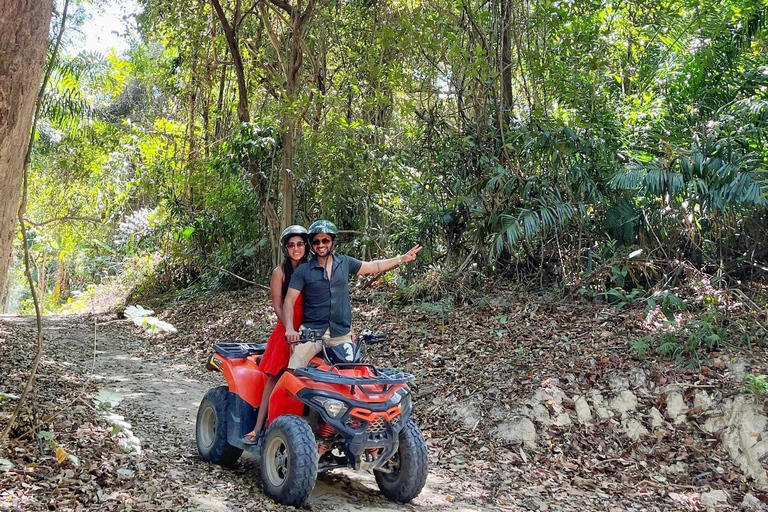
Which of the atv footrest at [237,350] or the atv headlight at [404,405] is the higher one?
the atv footrest at [237,350]

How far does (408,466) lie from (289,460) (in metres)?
0.84

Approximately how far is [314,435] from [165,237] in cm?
1335

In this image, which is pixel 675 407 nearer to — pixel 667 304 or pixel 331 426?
pixel 667 304

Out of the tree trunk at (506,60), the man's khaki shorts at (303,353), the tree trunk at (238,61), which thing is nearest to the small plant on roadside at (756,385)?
the man's khaki shorts at (303,353)

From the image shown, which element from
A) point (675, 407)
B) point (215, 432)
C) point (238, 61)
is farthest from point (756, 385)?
point (238, 61)

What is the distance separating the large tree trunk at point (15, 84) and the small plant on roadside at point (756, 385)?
6062 millimetres

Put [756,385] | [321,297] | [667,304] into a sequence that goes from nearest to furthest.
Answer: [321,297] → [756,385] → [667,304]

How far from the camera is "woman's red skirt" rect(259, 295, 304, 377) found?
4.65 m

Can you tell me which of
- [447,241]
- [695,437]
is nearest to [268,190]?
[447,241]

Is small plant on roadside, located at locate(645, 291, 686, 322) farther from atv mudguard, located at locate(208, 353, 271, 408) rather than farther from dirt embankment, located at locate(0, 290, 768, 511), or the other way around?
atv mudguard, located at locate(208, 353, 271, 408)

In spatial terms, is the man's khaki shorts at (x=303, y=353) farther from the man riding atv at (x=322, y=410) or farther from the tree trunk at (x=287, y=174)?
the tree trunk at (x=287, y=174)

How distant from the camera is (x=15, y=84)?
3275mm

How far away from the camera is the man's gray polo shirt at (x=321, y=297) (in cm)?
461

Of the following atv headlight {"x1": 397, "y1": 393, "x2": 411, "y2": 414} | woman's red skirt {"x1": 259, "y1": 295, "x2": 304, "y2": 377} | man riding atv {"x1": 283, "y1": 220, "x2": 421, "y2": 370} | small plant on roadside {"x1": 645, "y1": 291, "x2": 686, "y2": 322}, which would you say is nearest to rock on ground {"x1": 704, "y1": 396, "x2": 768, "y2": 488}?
small plant on roadside {"x1": 645, "y1": 291, "x2": 686, "y2": 322}
